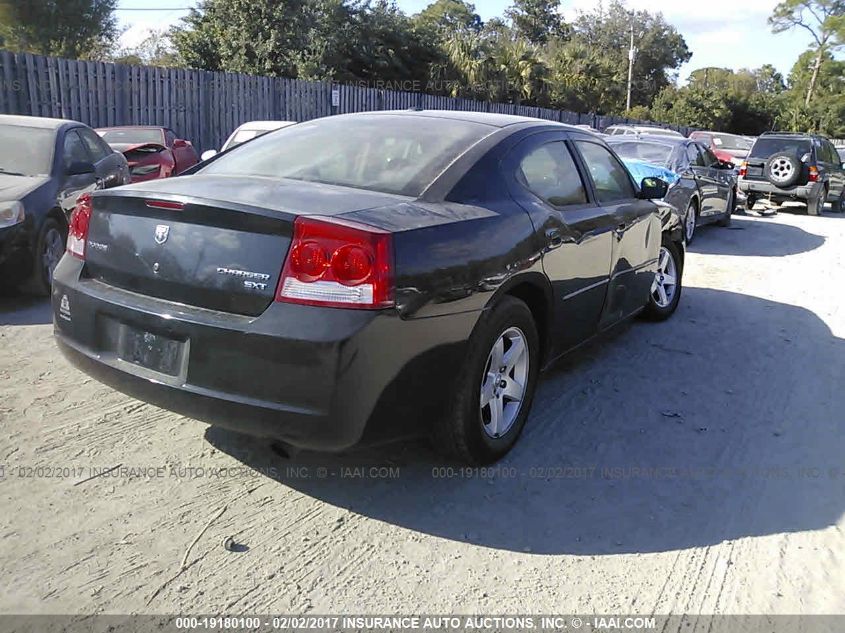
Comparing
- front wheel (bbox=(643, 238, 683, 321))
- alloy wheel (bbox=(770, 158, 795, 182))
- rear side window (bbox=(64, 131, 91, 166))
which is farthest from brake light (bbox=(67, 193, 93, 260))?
alloy wheel (bbox=(770, 158, 795, 182))

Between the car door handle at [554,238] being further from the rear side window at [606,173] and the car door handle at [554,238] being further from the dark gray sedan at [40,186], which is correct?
the dark gray sedan at [40,186]

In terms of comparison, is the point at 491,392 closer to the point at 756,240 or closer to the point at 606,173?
the point at 606,173

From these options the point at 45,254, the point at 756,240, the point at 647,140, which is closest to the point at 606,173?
the point at 45,254

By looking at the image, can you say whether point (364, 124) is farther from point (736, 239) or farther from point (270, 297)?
point (736, 239)

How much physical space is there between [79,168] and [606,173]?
4.66m

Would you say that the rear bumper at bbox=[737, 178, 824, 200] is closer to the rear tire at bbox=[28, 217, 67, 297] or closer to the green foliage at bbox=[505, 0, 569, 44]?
A: the rear tire at bbox=[28, 217, 67, 297]

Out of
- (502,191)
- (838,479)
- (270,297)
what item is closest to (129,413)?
(270,297)

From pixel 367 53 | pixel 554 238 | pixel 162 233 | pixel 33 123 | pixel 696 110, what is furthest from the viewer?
pixel 696 110

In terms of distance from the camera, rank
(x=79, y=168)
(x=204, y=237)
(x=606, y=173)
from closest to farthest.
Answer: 1. (x=204, y=237)
2. (x=606, y=173)
3. (x=79, y=168)

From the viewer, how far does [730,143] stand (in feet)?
78.4

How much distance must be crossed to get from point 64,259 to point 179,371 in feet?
3.54

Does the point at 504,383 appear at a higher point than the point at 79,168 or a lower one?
lower

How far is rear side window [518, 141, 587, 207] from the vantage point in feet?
13.2

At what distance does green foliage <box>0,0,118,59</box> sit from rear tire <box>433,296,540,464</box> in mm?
34005
